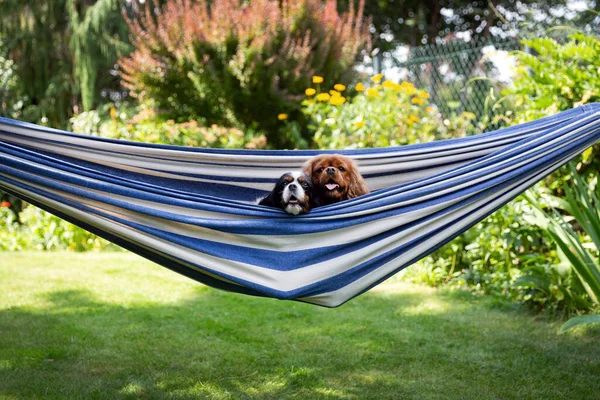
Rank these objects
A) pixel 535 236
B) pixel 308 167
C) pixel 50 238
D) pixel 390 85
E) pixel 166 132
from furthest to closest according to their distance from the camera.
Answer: pixel 166 132, pixel 50 238, pixel 390 85, pixel 535 236, pixel 308 167

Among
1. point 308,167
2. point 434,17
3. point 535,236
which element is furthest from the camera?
point 434,17

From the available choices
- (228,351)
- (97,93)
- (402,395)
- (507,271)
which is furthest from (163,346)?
(97,93)

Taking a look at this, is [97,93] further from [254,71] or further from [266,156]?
[266,156]

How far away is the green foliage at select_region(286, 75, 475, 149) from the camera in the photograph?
4.53 meters

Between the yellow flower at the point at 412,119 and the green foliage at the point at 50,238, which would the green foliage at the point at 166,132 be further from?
the yellow flower at the point at 412,119

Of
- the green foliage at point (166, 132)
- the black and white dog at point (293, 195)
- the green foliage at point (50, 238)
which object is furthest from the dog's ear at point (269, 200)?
the green foliage at point (166, 132)

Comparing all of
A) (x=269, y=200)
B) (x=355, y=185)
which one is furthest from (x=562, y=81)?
(x=269, y=200)

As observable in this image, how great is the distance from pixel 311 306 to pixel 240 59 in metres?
3.05

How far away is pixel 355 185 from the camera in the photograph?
229cm

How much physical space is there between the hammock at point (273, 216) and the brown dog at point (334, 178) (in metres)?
0.18

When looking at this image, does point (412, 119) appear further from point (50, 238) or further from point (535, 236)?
point (50, 238)

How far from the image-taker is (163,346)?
282 cm

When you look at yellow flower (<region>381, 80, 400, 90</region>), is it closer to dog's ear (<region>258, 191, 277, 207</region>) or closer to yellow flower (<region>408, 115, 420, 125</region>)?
yellow flower (<region>408, 115, 420, 125</region>)

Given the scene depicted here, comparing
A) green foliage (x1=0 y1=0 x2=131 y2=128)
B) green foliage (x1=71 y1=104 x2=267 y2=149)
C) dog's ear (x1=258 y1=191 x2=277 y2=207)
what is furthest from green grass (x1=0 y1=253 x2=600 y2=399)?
green foliage (x1=0 y1=0 x2=131 y2=128)
